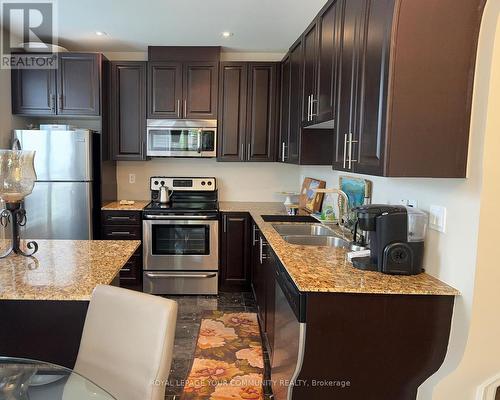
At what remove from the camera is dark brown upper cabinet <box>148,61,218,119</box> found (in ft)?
12.6

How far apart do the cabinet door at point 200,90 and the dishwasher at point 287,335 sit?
2303 mm

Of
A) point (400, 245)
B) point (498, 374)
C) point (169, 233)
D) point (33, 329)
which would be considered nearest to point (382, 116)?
point (400, 245)

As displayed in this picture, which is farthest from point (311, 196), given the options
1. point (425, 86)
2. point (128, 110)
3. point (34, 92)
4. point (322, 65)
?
point (34, 92)

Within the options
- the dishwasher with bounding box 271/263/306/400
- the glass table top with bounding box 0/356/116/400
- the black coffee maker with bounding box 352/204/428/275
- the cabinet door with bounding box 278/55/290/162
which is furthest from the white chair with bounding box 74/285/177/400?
the cabinet door with bounding box 278/55/290/162

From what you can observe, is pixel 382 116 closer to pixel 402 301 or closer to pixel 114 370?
pixel 402 301

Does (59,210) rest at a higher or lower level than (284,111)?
lower

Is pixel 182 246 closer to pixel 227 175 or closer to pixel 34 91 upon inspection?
pixel 227 175

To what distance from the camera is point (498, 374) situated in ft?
5.00

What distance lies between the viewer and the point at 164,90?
12.7 ft

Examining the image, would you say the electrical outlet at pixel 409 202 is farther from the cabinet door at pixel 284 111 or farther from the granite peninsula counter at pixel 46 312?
the cabinet door at pixel 284 111

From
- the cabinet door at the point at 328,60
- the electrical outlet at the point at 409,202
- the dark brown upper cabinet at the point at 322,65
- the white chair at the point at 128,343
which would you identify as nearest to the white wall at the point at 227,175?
the dark brown upper cabinet at the point at 322,65

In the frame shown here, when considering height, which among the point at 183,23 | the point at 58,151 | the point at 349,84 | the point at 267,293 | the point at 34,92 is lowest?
the point at 267,293

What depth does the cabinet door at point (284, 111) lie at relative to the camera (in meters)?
3.66

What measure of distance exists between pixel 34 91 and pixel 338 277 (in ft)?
11.6
